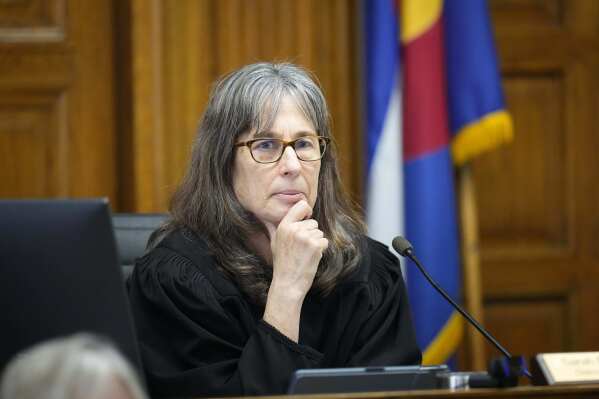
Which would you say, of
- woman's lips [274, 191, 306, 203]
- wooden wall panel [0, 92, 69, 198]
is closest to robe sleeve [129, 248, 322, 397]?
woman's lips [274, 191, 306, 203]

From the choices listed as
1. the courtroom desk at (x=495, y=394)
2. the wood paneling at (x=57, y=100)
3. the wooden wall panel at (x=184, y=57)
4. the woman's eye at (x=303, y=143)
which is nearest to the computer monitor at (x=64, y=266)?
the courtroom desk at (x=495, y=394)

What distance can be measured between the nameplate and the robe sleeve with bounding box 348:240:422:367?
619mm

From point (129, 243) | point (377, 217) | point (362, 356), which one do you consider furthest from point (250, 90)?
point (377, 217)

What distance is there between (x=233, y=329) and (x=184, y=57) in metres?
1.64

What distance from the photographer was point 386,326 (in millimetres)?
2414

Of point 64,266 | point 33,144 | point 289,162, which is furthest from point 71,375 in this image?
point 33,144

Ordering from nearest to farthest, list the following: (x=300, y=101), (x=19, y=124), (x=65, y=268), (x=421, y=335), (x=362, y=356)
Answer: (x=65, y=268), (x=362, y=356), (x=300, y=101), (x=421, y=335), (x=19, y=124)

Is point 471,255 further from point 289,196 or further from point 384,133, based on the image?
point 289,196

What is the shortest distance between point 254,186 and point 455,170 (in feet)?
5.09

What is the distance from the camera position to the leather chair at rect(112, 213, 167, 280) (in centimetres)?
259

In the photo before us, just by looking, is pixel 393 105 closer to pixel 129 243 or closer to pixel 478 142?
pixel 478 142

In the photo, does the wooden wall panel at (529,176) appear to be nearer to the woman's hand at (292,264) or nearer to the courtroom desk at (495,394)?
the woman's hand at (292,264)

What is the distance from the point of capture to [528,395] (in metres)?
1.61

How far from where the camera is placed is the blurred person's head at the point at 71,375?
93cm
